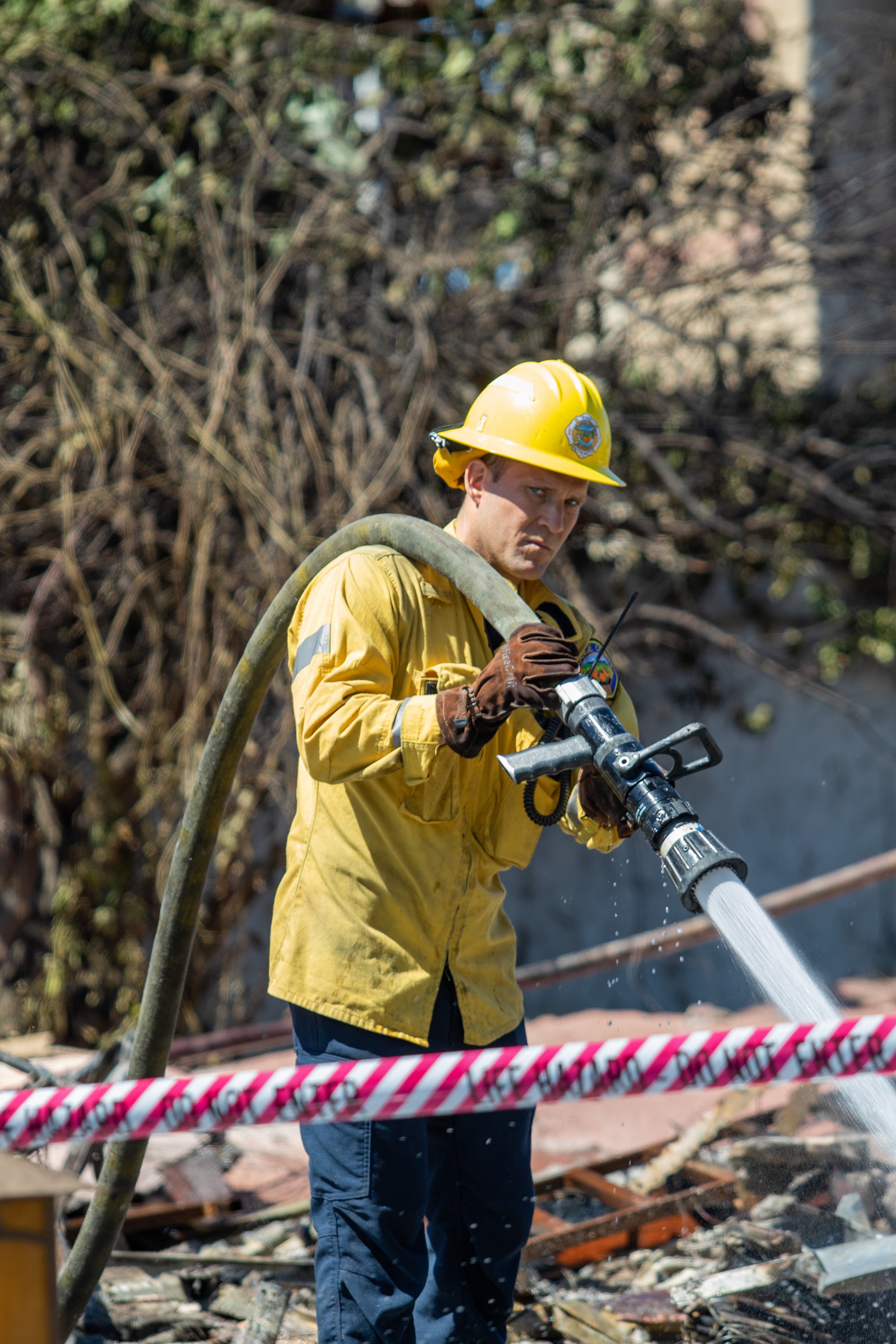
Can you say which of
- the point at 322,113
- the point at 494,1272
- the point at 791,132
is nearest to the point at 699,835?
the point at 494,1272

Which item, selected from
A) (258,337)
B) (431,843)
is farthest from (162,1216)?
(258,337)

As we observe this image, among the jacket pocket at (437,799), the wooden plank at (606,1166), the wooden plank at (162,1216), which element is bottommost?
the wooden plank at (162,1216)

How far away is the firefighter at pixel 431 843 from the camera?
6.61 feet

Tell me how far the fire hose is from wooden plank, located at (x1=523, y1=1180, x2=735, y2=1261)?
115cm

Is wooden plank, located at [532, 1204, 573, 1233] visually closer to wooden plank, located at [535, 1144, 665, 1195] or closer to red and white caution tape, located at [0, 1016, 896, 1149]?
wooden plank, located at [535, 1144, 665, 1195]

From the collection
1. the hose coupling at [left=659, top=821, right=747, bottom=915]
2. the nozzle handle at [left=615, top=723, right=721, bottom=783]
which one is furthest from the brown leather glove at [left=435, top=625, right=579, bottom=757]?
the hose coupling at [left=659, top=821, right=747, bottom=915]

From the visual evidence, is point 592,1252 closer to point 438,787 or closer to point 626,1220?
point 626,1220

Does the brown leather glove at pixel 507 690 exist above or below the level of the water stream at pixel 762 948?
above

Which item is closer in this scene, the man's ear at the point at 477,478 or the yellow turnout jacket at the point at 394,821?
the yellow turnout jacket at the point at 394,821

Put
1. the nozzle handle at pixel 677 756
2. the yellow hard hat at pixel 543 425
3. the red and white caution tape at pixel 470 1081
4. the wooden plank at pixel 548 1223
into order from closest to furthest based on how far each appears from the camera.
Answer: the red and white caution tape at pixel 470 1081 < the nozzle handle at pixel 677 756 < the yellow hard hat at pixel 543 425 < the wooden plank at pixel 548 1223

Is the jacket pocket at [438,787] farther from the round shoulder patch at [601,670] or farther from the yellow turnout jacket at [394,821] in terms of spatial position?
the round shoulder patch at [601,670]

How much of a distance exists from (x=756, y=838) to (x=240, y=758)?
16.8 feet

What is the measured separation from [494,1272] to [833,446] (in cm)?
549

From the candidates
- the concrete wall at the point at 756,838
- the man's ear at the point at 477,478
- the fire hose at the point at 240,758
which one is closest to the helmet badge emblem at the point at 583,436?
the man's ear at the point at 477,478
